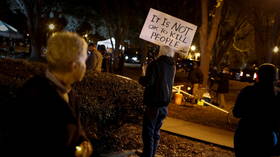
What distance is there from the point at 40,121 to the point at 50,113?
7cm

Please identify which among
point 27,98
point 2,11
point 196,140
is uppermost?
point 2,11

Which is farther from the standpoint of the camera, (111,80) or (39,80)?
(111,80)

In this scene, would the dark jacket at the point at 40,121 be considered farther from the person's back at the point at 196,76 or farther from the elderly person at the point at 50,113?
the person's back at the point at 196,76

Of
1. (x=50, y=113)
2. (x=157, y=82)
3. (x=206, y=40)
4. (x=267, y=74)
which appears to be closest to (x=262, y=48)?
(x=206, y=40)

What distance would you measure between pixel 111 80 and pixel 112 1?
21.5 m

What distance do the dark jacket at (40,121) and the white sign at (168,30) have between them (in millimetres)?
5654

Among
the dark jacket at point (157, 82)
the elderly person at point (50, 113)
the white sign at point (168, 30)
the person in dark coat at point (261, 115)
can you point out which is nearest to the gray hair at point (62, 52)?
the elderly person at point (50, 113)

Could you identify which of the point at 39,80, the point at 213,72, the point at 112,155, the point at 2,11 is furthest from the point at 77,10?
the point at 39,80

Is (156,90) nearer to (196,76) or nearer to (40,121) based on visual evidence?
(40,121)

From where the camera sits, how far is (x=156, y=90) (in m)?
5.29

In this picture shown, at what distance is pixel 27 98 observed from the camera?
206 centimetres

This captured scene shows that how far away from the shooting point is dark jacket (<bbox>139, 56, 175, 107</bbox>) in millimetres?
5270

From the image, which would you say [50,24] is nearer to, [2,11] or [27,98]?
[2,11]

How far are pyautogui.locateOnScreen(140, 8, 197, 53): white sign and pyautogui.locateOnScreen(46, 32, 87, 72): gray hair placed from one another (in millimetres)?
5395
